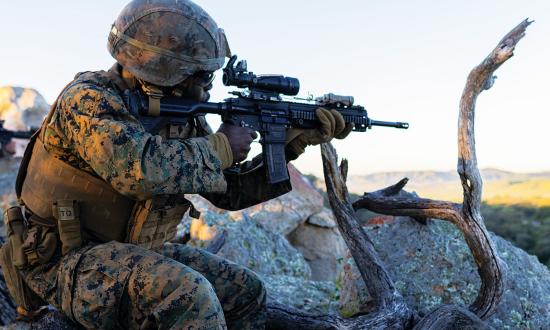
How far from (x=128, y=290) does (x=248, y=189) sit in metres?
1.38

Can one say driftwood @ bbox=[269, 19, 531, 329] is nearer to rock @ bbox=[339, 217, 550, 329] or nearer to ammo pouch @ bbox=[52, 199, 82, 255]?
rock @ bbox=[339, 217, 550, 329]

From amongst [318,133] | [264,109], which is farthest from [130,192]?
[318,133]

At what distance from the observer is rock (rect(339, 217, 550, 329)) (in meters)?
5.13

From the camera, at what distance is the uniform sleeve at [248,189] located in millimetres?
4492

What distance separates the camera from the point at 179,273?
3420 millimetres

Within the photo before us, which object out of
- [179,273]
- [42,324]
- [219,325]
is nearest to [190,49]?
[179,273]

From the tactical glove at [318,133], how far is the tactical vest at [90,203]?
108 centimetres

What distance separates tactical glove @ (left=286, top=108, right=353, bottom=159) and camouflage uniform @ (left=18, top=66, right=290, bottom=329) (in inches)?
42.0

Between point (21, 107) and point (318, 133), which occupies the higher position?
point (21, 107)

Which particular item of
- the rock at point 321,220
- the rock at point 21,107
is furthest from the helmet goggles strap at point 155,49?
the rock at point 21,107

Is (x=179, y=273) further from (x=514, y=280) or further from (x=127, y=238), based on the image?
(x=514, y=280)

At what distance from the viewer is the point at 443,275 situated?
211 inches

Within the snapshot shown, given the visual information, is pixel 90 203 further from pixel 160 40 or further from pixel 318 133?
pixel 318 133

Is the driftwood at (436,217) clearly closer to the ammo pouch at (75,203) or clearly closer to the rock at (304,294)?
the rock at (304,294)
